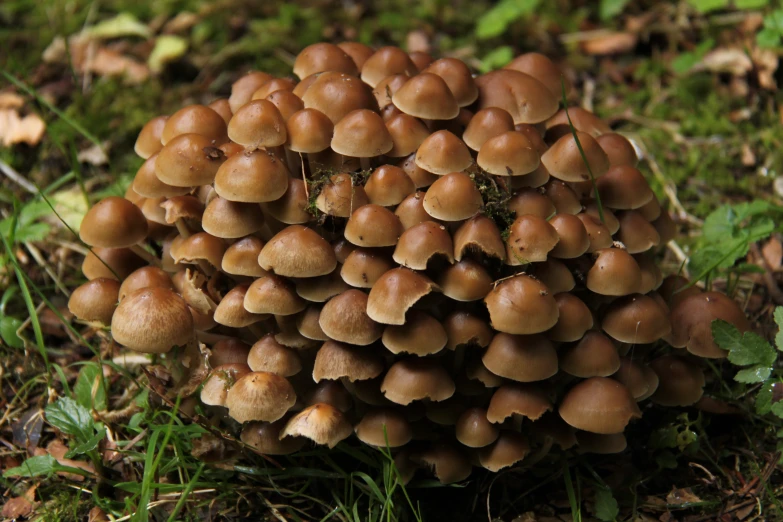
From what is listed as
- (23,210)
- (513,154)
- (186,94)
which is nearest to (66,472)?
(23,210)

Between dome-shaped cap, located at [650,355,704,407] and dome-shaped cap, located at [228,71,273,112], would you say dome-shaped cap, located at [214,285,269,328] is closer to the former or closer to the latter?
dome-shaped cap, located at [228,71,273,112]

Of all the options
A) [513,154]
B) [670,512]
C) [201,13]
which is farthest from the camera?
[201,13]

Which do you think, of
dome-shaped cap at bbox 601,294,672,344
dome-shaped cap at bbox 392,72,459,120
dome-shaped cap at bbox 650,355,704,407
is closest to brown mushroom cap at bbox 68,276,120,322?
dome-shaped cap at bbox 392,72,459,120

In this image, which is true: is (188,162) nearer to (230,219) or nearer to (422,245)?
(230,219)

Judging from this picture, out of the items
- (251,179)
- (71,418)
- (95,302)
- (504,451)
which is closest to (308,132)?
(251,179)

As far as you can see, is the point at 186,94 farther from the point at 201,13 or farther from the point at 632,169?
the point at 632,169

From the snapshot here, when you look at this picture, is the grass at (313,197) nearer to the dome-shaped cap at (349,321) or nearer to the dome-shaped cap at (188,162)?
the dome-shaped cap at (349,321)
